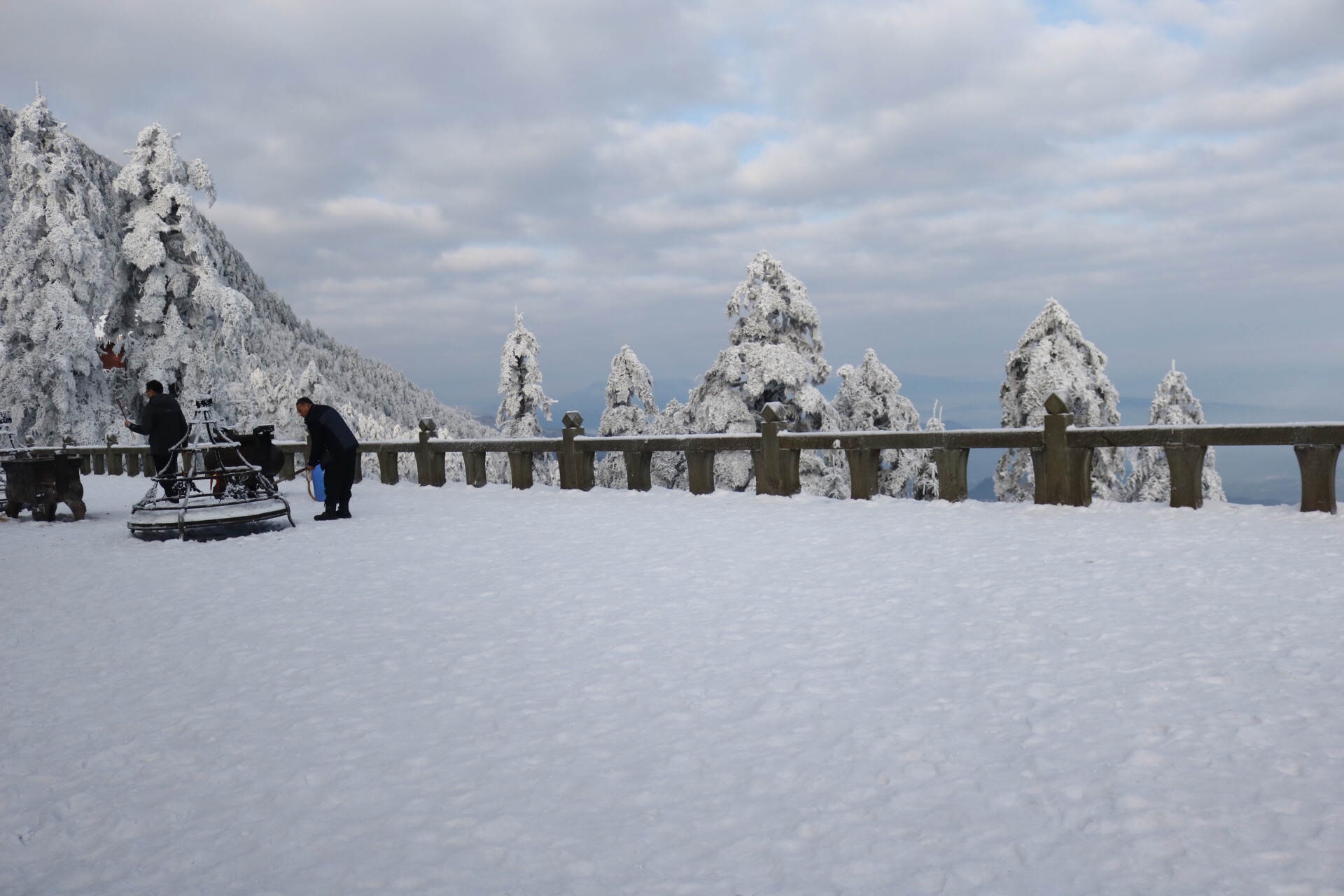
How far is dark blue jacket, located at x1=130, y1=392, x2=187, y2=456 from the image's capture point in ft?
40.8

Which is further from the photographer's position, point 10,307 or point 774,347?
point 10,307

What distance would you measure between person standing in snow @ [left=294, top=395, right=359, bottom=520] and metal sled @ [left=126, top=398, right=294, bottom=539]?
61 centimetres

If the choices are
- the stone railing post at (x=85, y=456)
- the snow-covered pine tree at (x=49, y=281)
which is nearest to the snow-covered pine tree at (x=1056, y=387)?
the stone railing post at (x=85, y=456)

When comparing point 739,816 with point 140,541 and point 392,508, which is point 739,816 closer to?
point 140,541

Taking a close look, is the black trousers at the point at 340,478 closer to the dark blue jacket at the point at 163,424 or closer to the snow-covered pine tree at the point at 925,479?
the dark blue jacket at the point at 163,424

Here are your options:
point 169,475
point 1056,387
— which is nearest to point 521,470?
point 169,475

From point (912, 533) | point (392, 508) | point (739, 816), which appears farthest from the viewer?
point (392, 508)

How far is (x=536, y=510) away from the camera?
12.0 m

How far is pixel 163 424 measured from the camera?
1250cm

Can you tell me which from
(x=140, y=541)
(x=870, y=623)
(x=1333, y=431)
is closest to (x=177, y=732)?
(x=870, y=623)

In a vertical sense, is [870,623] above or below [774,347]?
below

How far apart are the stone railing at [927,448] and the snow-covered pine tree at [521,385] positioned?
1576 centimetres

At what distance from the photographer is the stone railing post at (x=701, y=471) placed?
1295cm

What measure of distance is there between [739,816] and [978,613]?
120 inches
